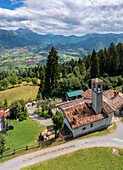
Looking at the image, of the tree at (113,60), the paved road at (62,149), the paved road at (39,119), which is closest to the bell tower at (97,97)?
the paved road at (62,149)

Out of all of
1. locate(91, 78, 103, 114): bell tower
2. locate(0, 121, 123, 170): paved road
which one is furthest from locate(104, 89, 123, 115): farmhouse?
locate(0, 121, 123, 170): paved road

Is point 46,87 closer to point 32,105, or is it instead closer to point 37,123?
point 32,105

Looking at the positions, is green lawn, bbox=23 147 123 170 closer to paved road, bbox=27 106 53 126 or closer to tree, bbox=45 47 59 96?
paved road, bbox=27 106 53 126

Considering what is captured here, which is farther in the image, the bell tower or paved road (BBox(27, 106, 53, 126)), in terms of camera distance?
paved road (BBox(27, 106, 53, 126))

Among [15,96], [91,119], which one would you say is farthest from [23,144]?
[15,96]

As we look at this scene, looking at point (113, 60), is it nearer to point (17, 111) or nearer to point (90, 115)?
point (90, 115)
